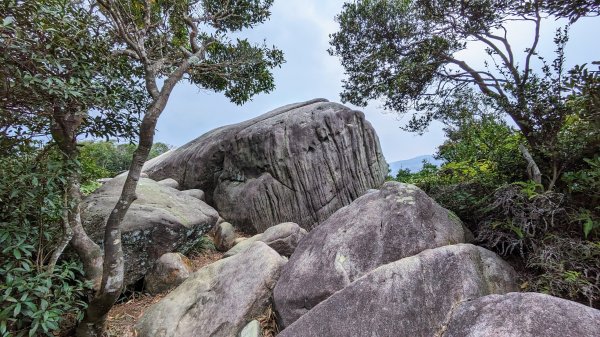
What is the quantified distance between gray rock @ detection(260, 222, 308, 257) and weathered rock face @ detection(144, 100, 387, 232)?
84.0 inches

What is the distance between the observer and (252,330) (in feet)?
13.8

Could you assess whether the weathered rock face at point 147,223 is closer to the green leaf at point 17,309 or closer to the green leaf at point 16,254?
the green leaf at point 16,254

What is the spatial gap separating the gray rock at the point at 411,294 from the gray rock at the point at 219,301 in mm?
929

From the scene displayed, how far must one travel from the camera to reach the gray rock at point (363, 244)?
13.3 ft

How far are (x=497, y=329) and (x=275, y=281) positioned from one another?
3.03m

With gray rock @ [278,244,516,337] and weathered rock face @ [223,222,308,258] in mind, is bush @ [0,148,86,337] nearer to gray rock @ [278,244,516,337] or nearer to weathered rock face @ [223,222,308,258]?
gray rock @ [278,244,516,337]

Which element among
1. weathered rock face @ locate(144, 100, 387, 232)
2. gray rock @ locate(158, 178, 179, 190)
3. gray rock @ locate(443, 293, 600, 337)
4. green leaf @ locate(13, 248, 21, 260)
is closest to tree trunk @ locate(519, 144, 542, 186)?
gray rock @ locate(443, 293, 600, 337)

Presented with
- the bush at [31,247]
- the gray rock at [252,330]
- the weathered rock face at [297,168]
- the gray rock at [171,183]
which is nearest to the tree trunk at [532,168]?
the gray rock at [252,330]

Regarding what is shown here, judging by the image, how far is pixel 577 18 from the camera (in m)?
3.94

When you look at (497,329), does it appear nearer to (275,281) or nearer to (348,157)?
(275,281)

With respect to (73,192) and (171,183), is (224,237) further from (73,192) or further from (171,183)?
(73,192)

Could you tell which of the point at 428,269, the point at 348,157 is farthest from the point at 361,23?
the point at 428,269

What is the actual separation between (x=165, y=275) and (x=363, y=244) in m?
3.86

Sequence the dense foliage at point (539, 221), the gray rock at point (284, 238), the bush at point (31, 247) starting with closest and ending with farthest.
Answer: the dense foliage at point (539, 221), the bush at point (31, 247), the gray rock at point (284, 238)
